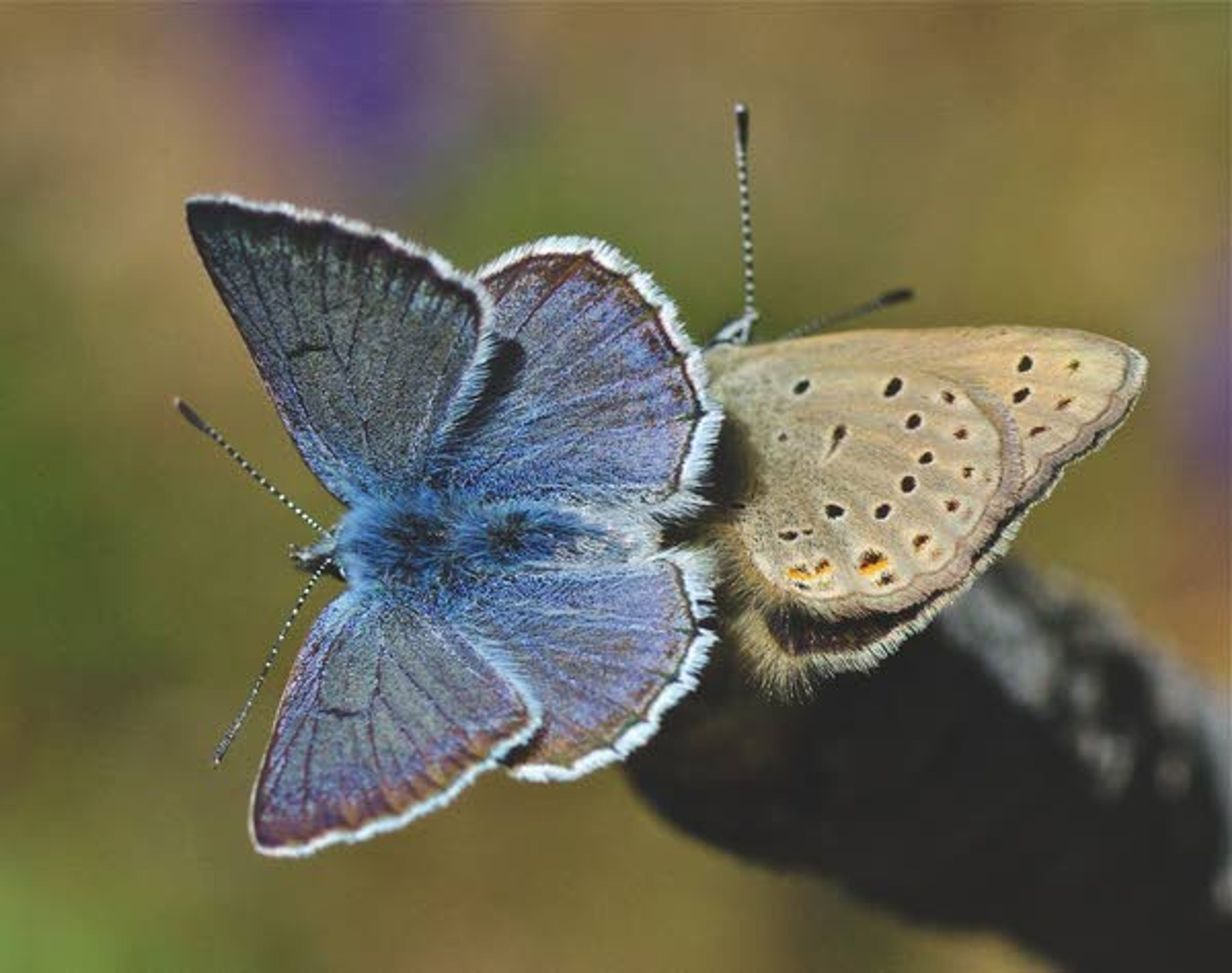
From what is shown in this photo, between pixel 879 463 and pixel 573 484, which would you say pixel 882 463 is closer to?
pixel 879 463

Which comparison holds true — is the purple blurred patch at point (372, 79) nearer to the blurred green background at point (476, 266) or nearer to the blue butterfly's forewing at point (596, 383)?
the blurred green background at point (476, 266)

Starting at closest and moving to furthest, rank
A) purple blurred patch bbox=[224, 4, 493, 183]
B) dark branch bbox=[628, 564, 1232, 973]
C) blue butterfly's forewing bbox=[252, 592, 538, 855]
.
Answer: blue butterfly's forewing bbox=[252, 592, 538, 855]
dark branch bbox=[628, 564, 1232, 973]
purple blurred patch bbox=[224, 4, 493, 183]

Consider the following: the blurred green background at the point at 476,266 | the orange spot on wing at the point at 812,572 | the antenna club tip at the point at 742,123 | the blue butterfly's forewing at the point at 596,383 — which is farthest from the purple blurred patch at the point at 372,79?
the orange spot on wing at the point at 812,572

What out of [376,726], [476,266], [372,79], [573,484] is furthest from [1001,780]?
[372,79]

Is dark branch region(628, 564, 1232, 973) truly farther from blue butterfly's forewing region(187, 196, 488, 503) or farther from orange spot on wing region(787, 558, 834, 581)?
blue butterfly's forewing region(187, 196, 488, 503)

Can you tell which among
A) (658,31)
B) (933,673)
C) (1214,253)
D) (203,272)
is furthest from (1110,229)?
(933,673)

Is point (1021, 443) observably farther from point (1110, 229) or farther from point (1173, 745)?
point (1110, 229)

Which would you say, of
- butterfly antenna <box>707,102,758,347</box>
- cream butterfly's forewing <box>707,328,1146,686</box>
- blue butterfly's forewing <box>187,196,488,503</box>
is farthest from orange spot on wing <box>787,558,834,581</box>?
blue butterfly's forewing <box>187,196,488,503</box>
